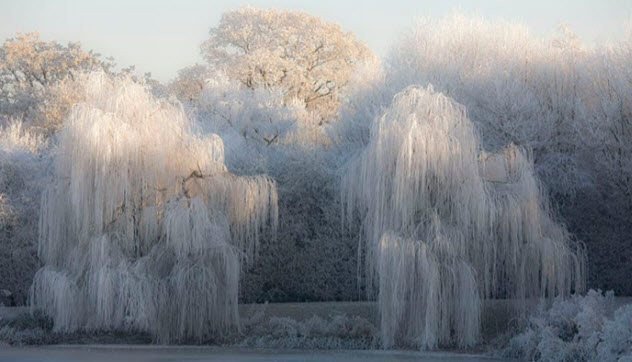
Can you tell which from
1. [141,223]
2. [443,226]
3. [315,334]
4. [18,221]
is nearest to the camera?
[443,226]

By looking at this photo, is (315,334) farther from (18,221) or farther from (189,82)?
(189,82)

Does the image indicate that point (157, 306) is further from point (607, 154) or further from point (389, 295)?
point (607, 154)

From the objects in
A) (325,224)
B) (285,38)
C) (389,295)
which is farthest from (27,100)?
(389,295)

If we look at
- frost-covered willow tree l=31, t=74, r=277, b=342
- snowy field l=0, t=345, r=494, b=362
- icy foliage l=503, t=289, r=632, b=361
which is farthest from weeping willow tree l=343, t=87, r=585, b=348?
frost-covered willow tree l=31, t=74, r=277, b=342

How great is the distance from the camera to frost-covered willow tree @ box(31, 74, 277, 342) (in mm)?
23359

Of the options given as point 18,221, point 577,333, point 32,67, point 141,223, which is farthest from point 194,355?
point 32,67

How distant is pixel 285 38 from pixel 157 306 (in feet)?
106

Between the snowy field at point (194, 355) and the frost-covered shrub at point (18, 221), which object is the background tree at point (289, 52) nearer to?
the frost-covered shrub at point (18, 221)

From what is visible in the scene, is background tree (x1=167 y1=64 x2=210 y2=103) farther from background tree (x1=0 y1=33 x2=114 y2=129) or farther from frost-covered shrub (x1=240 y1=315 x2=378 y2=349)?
frost-covered shrub (x1=240 y1=315 x2=378 y2=349)

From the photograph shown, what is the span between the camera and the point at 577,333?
20.2 metres

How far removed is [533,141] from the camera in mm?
29094

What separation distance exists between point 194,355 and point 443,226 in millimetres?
5866

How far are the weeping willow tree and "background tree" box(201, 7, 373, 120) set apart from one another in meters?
28.0

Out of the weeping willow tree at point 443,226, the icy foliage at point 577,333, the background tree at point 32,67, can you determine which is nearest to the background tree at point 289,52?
the background tree at point 32,67
